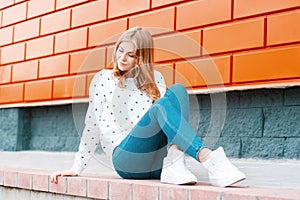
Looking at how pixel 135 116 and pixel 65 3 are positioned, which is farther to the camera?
pixel 65 3

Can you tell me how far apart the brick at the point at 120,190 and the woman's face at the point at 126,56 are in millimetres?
574

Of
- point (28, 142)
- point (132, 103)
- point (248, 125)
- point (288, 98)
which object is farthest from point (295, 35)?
point (28, 142)

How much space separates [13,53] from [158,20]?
8.38 ft

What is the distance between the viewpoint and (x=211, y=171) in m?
2.08

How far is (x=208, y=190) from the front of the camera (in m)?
1.88

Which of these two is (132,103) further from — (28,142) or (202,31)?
(28,142)

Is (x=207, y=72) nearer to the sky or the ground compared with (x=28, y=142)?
nearer to the sky

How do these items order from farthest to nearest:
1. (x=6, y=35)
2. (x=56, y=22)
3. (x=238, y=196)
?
(x=6, y=35), (x=56, y=22), (x=238, y=196)

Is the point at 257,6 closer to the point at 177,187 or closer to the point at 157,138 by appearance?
the point at 157,138

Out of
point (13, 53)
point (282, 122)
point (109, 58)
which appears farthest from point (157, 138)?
point (13, 53)

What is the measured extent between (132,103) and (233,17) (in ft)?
5.74

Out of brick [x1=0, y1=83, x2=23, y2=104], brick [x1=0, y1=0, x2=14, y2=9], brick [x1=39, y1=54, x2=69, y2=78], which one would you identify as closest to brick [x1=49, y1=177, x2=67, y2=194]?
brick [x1=39, y1=54, x2=69, y2=78]

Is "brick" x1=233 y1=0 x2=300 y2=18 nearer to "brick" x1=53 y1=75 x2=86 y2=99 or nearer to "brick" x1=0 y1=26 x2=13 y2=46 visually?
"brick" x1=53 y1=75 x2=86 y2=99

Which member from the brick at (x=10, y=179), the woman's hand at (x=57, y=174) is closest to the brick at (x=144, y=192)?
the woman's hand at (x=57, y=174)
